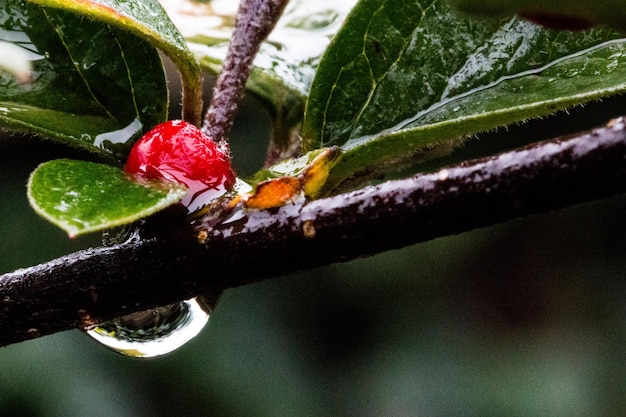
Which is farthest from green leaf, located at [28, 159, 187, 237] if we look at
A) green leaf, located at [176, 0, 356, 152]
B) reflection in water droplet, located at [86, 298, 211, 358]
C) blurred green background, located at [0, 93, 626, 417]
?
blurred green background, located at [0, 93, 626, 417]

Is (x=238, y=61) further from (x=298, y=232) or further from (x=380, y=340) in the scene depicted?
(x=380, y=340)

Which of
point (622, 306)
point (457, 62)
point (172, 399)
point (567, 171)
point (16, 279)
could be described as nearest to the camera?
point (567, 171)

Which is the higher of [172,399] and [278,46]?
[278,46]

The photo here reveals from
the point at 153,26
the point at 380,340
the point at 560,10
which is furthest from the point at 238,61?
the point at 380,340

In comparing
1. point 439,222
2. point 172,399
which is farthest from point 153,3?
point 172,399

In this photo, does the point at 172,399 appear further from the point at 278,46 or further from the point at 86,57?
the point at 86,57

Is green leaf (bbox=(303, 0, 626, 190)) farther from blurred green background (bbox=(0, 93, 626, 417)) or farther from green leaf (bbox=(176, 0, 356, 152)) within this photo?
blurred green background (bbox=(0, 93, 626, 417))
